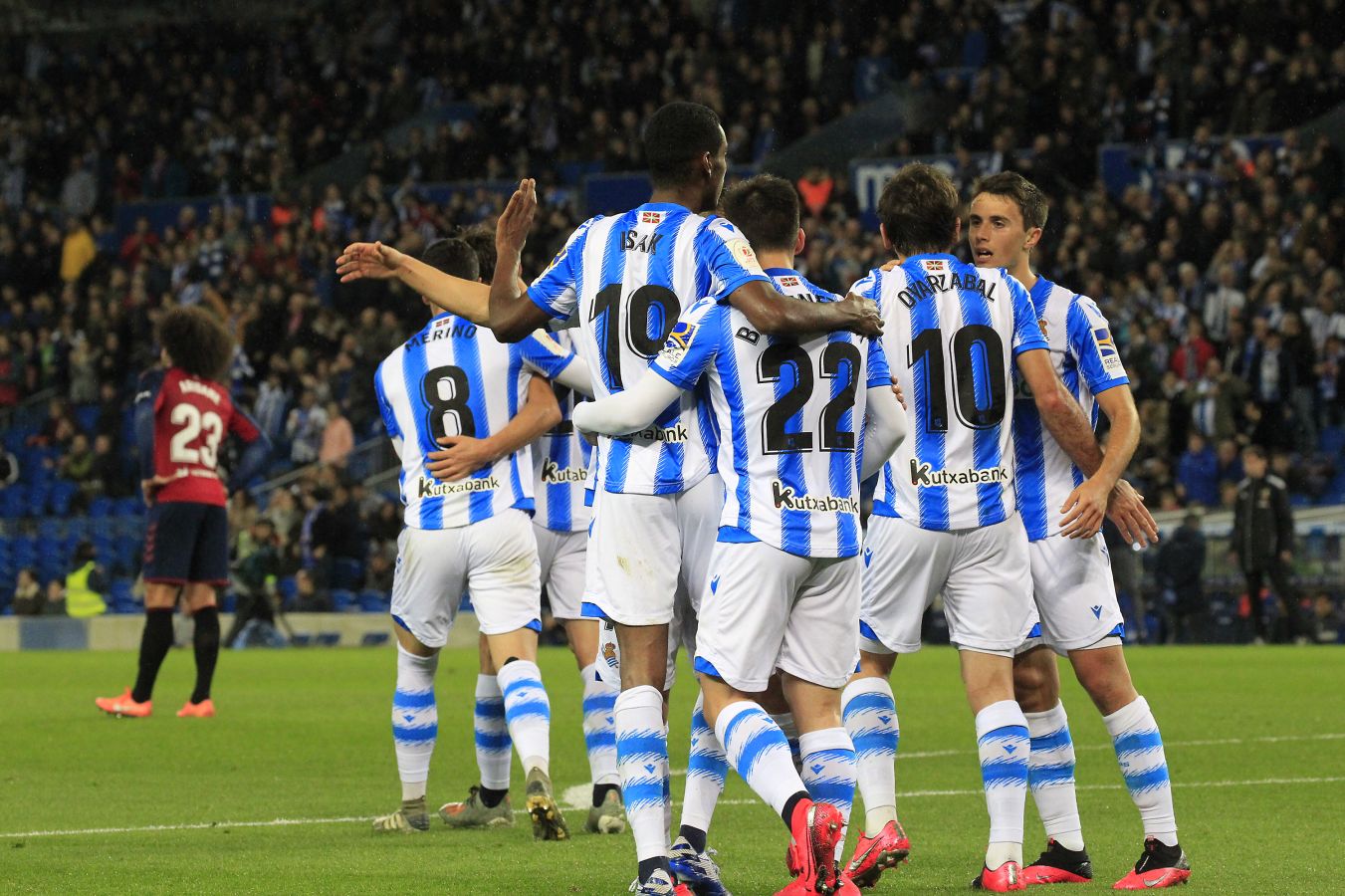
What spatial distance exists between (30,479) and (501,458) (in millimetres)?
21046

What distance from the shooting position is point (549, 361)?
720cm

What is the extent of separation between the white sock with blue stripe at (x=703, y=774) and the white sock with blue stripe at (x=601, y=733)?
1.72 m

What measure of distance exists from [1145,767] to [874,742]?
2.69 feet

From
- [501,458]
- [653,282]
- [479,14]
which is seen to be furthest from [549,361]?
[479,14]

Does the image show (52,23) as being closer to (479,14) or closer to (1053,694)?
(479,14)

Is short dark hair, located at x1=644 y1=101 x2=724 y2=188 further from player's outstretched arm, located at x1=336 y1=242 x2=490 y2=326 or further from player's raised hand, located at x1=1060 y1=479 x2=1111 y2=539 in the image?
player's raised hand, located at x1=1060 y1=479 x2=1111 y2=539

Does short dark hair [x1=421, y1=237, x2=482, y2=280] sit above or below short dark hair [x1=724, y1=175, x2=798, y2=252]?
above

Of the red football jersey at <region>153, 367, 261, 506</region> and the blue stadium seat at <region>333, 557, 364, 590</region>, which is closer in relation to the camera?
the red football jersey at <region>153, 367, 261, 506</region>

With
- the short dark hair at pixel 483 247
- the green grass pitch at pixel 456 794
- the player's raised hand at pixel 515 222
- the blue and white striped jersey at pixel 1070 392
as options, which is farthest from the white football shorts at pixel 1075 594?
the short dark hair at pixel 483 247

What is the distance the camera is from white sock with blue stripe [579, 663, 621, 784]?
24.5 feet

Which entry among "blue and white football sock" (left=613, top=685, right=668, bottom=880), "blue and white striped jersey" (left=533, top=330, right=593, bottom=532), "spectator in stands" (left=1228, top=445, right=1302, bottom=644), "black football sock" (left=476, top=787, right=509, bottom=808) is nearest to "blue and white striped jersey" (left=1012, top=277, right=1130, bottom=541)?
"blue and white football sock" (left=613, top=685, right=668, bottom=880)

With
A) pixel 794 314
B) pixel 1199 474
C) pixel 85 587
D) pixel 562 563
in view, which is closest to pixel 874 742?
pixel 794 314

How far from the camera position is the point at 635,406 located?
5.37 m

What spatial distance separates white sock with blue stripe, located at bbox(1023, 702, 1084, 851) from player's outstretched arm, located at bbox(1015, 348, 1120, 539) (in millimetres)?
611
